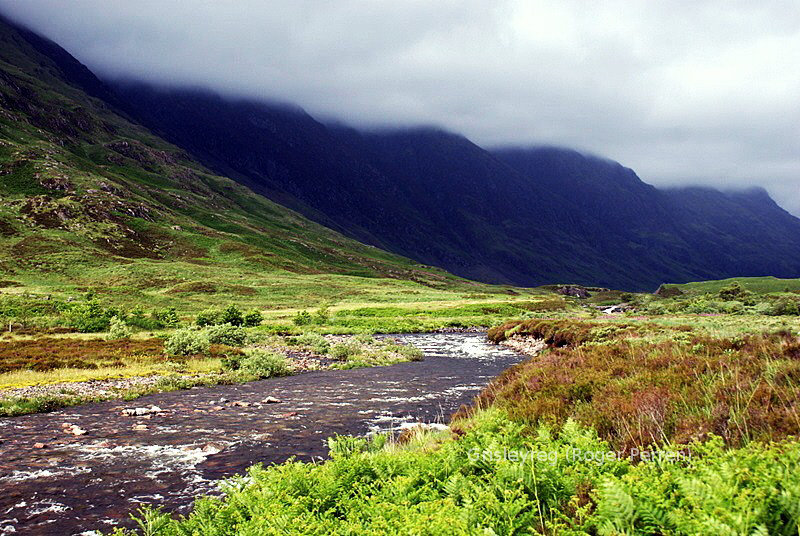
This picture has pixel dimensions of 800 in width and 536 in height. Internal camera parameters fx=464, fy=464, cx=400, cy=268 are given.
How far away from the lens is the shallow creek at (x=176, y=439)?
28.1 feet

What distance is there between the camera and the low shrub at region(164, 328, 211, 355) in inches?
1201

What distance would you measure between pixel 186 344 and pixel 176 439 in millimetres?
20350

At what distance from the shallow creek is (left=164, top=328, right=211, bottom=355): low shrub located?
10432mm

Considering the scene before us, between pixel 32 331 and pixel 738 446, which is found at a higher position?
pixel 738 446

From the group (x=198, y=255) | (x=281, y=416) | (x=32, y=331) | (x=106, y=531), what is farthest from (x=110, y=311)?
(x=198, y=255)

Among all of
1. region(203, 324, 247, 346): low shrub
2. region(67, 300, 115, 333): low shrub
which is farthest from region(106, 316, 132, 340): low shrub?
region(203, 324, 247, 346): low shrub

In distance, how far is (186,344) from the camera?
103 ft

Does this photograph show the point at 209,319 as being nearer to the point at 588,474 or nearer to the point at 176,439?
the point at 176,439

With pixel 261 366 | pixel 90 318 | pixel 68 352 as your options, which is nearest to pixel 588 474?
pixel 261 366

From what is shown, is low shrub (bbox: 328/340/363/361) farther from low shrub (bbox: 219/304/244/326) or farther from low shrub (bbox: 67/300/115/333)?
low shrub (bbox: 67/300/115/333)

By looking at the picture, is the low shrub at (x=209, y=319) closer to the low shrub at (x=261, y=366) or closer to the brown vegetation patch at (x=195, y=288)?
the low shrub at (x=261, y=366)

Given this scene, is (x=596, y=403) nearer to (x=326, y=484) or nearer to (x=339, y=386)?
(x=326, y=484)

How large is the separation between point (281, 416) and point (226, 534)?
1034 centimetres

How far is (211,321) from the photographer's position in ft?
163
